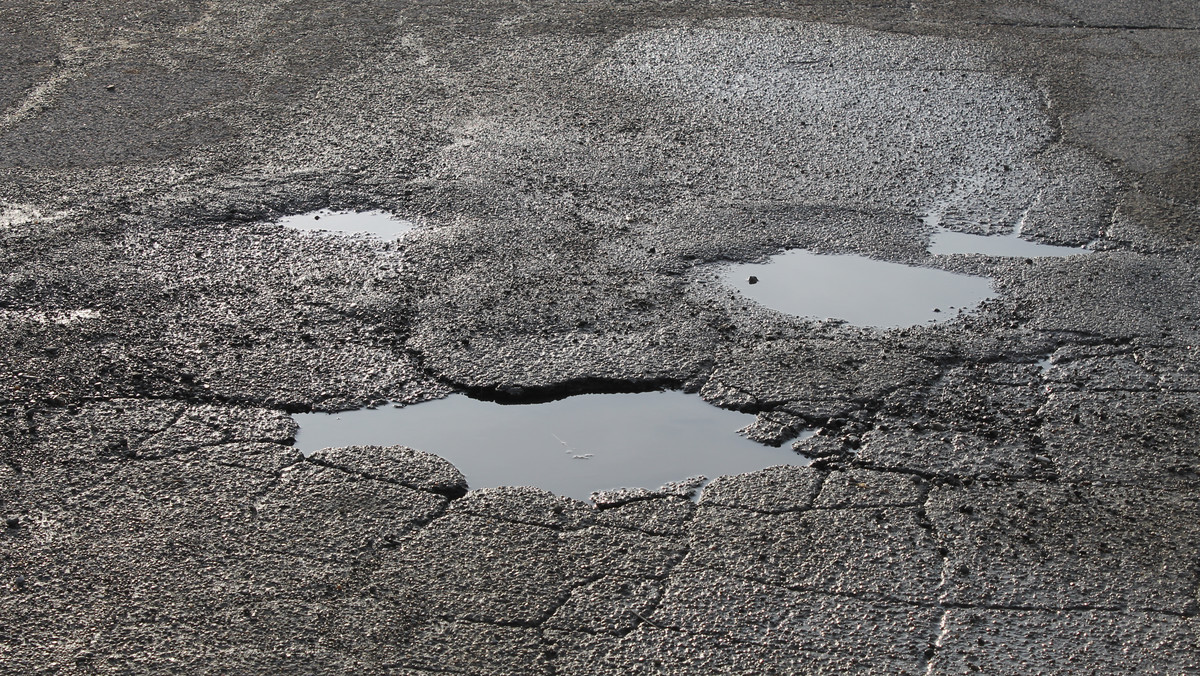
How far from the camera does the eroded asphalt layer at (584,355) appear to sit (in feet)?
9.84

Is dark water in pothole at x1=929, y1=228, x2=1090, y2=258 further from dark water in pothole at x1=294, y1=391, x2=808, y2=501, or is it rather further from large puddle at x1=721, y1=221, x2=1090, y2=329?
dark water in pothole at x1=294, y1=391, x2=808, y2=501

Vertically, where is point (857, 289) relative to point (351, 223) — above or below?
below

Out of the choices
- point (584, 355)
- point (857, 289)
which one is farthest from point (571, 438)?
point (857, 289)

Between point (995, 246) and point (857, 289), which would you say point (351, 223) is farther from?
point (995, 246)

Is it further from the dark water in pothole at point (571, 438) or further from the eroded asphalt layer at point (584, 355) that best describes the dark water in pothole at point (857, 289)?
the dark water in pothole at point (571, 438)

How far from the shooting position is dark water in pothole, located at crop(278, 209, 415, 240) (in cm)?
526

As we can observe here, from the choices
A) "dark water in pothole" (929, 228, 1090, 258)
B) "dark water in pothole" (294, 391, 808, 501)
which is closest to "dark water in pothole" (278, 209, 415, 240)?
"dark water in pothole" (294, 391, 808, 501)

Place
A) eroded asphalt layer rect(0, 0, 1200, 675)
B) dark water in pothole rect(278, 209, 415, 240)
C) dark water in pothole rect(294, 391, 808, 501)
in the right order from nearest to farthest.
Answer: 1. eroded asphalt layer rect(0, 0, 1200, 675)
2. dark water in pothole rect(294, 391, 808, 501)
3. dark water in pothole rect(278, 209, 415, 240)

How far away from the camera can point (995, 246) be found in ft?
17.0

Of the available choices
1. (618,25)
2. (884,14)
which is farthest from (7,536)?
(884,14)

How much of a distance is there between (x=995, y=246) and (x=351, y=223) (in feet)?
9.80

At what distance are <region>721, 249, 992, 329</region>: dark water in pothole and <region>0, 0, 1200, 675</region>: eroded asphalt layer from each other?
0.36ft

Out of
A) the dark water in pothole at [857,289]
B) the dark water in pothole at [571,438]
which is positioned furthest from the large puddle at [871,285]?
the dark water in pothole at [571,438]

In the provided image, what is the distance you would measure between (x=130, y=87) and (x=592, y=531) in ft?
17.2
